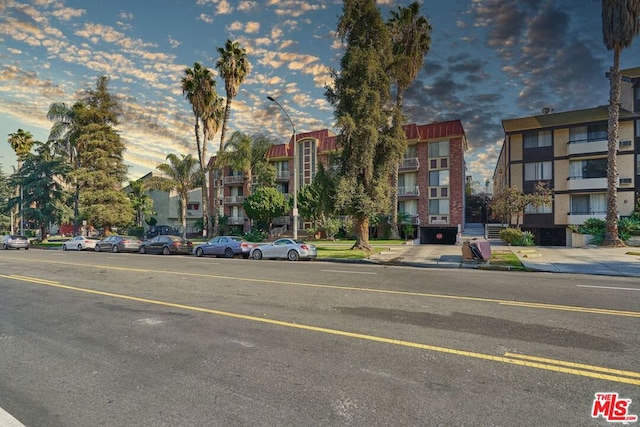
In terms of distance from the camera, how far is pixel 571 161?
106ft

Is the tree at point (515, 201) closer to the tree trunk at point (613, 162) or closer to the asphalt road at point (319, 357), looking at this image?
the tree trunk at point (613, 162)

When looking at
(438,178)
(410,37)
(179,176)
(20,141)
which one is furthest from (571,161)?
(20,141)

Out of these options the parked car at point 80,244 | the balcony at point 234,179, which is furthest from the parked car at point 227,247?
the balcony at point 234,179

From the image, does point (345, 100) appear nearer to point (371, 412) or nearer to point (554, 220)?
point (371, 412)

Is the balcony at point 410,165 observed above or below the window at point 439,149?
below

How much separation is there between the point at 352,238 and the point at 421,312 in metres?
30.7

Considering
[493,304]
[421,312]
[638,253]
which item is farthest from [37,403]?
[638,253]

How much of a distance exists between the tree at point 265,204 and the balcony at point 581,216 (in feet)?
92.0

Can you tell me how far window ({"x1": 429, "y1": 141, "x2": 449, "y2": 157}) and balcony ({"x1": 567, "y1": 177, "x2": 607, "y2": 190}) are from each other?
1141 cm

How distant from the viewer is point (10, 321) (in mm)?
6727

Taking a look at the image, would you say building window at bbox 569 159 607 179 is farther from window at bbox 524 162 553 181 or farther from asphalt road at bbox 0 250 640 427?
asphalt road at bbox 0 250 640 427

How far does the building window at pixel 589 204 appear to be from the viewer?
31000 millimetres

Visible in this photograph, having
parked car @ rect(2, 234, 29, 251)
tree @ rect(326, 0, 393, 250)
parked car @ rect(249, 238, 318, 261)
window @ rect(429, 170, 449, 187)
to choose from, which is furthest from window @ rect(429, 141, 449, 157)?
parked car @ rect(2, 234, 29, 251)

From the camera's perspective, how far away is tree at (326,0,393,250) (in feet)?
69.7
